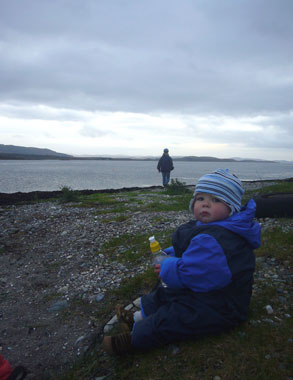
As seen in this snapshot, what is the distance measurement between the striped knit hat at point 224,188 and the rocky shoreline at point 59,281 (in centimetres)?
162

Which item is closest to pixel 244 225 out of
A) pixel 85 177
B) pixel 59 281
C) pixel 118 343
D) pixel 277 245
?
pixel 118 343

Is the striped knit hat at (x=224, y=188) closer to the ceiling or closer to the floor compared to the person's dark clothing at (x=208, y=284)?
closer to the ceiling

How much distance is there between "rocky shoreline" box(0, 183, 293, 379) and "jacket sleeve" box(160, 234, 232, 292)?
1.19 m

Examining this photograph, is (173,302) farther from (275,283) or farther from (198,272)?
(275,283)

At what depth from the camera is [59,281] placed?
588 cm

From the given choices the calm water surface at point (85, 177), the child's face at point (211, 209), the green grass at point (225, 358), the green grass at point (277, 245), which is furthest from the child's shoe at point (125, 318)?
the calm water surface at point (85, 177)

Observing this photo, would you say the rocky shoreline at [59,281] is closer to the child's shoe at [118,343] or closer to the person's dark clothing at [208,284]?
the child's shoe at [118,343]

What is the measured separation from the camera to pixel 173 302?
10.7ft

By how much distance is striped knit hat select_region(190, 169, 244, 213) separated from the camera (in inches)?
136

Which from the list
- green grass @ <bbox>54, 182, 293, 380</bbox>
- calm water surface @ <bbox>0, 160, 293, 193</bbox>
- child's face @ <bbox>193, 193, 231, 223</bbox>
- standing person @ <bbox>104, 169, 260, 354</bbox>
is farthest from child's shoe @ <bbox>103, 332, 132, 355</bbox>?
calm water surface @ <bbox>0, 160, 293, 193</bbox>

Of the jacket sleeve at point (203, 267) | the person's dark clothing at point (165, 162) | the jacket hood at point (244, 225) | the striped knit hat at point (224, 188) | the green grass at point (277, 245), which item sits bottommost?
the green grass at point (277, 245)

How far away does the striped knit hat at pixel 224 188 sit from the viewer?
3.45m

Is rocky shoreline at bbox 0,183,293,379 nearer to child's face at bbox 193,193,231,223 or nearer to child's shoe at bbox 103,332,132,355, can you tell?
child's shoe at bbox 103,332,132,355

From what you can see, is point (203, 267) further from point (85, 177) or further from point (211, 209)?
point (85, 177)
